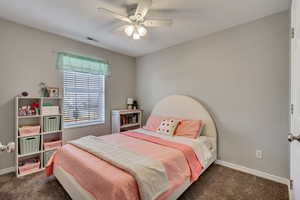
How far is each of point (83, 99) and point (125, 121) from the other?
1.17 metres

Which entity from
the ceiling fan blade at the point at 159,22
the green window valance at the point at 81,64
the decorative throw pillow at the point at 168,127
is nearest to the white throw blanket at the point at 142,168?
the decorative throw pillow at the point at 168,127

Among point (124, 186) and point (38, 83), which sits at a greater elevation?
point (38, 83)

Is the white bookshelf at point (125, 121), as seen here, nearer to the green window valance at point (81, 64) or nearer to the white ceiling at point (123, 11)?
the green window valance at point (81, 64)

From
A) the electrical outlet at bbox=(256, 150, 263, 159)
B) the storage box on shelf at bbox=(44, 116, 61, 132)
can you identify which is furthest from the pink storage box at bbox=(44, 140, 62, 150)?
the electrical outlet at bbox=(256, 150, 263, 159)

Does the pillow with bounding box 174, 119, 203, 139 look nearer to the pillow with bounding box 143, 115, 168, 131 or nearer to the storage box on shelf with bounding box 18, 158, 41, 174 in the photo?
the pillow with bounding box 143, 115, 168, 131

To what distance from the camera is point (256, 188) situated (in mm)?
1973

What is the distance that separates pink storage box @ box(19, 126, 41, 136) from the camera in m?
2.33

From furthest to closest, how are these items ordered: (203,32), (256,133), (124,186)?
(203,32), (256,133), (124,186)

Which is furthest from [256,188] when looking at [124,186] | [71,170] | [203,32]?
[203,32]

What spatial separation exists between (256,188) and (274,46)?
210 cm

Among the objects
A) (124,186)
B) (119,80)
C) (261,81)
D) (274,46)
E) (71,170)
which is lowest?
(71,170)

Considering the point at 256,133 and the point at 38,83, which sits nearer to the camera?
the point at 256,133

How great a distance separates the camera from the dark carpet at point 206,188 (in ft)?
5.95

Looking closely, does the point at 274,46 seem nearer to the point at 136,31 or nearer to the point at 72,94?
the point at 136,31
